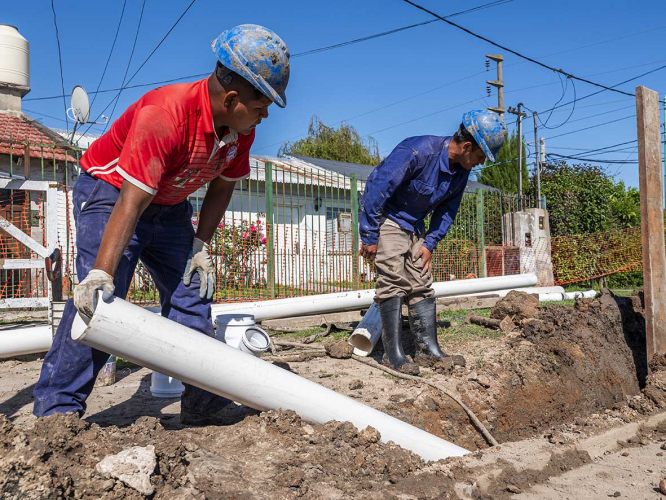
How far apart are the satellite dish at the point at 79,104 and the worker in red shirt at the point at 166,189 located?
8406 mm

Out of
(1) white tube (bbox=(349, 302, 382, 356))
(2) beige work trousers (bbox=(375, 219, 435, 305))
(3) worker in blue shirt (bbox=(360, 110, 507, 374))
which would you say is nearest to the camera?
(3) worker in blue shirt (bbox=(360, 110, 507, 374))

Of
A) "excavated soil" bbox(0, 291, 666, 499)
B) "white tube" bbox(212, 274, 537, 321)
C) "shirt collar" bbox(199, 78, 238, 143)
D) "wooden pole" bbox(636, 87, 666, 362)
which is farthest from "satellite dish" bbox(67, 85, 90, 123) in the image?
"wooden pole" bbox(636, 87, 666, 362)

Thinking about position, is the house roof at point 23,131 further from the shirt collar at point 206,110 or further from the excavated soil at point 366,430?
the shirt collar at point 206,110

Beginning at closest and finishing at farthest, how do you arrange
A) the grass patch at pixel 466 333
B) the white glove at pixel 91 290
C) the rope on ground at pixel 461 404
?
the white glove at pixel 91 290, the rope on ground at pixel 461 404, the grass patch at pixel 466 333

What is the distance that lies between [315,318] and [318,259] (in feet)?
11.7

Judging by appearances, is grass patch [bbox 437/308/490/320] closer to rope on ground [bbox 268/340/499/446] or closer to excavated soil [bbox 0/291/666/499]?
excavated soil [bbox 0/291/666/499]

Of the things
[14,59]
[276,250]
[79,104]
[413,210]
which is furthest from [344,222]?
[14,59]

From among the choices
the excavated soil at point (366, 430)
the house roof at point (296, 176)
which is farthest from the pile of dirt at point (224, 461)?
the house roof at point (296, 176)

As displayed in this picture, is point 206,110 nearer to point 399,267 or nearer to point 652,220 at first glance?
point 399,267

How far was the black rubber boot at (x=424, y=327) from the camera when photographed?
14.8 feet

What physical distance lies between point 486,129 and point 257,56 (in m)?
2.30

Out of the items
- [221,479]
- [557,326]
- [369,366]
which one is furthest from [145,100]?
[557,326]

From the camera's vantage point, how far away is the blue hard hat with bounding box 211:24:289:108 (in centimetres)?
236

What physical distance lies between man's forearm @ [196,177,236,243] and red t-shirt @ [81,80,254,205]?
0.18 meters
